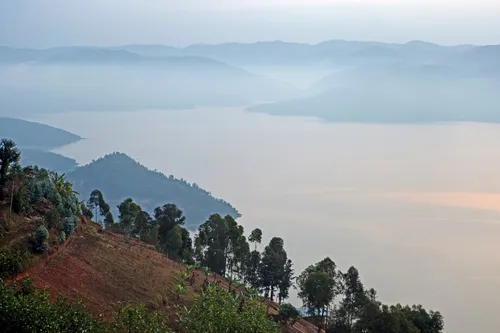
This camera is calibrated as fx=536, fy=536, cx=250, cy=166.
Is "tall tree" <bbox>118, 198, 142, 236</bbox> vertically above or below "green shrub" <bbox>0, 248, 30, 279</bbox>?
above

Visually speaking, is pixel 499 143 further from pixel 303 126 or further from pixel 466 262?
pixel 466 262

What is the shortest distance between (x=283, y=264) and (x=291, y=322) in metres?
4.00

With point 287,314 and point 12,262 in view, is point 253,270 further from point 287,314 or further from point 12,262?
point 12,262

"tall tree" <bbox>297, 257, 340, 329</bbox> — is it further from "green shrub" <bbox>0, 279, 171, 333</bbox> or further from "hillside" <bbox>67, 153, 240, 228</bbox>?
"hillside" <bbox>67, 153, 240, 228</bbox>

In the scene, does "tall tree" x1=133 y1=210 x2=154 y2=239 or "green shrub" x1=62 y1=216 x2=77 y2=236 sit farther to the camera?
"tall tree" x1=133 y1=210 x2=154 y2=239

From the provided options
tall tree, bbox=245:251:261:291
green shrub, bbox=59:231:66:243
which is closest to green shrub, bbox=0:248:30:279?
green shrub, bbox=59:231:66:243

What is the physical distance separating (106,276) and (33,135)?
14296 cm

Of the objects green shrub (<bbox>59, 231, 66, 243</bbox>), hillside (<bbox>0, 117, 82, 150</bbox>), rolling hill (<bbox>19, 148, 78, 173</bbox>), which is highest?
hillside (<bbox>0, 117, 82, 150</bbox>)

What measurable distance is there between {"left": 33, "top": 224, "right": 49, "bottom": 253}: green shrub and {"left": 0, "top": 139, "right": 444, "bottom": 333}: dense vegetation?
0.08 ft

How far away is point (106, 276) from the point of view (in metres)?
15.0

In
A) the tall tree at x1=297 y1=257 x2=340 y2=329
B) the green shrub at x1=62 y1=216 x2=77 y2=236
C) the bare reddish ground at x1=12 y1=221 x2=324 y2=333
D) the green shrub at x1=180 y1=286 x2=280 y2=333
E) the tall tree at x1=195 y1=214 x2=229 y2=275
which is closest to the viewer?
the green shrub at x1=180 y1=286 x2=280 y2=333

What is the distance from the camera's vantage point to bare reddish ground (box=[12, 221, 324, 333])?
13.0m

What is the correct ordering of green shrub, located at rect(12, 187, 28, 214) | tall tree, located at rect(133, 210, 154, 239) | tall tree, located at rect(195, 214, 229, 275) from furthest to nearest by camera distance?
tall tree, located at rect(133, 210, 154, 239) → tall tree, located at rect(195, 214, 229, 275) → green shrub, located at rect(12, 187, 28, 214)

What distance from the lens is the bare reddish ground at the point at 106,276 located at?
1298 centimetres
